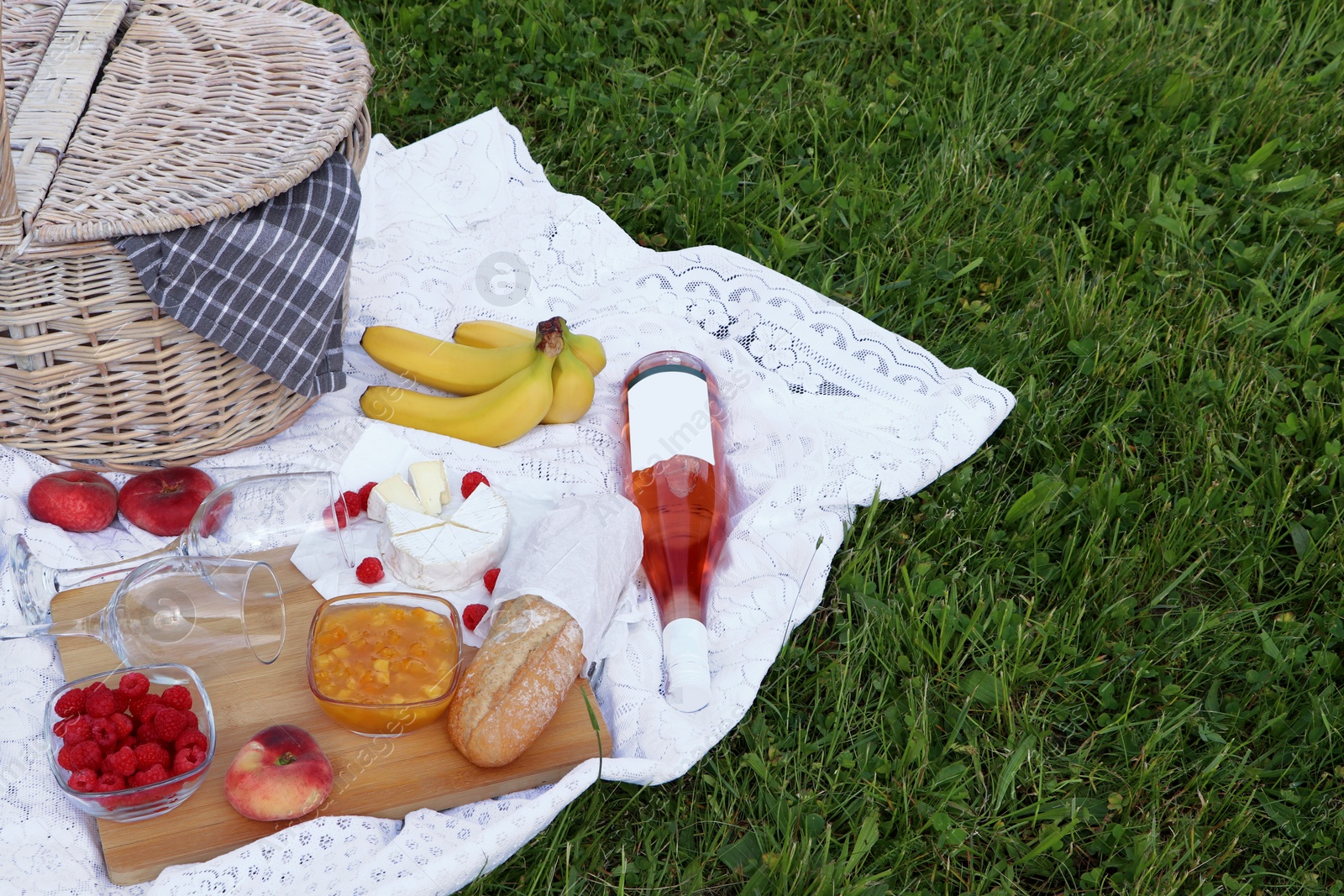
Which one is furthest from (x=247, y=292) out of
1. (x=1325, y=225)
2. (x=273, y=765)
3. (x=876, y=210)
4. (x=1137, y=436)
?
(x=1325, y=225)

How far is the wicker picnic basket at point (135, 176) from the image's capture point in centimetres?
183

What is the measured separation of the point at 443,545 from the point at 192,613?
41 cm

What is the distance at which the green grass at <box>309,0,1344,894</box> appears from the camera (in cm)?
181

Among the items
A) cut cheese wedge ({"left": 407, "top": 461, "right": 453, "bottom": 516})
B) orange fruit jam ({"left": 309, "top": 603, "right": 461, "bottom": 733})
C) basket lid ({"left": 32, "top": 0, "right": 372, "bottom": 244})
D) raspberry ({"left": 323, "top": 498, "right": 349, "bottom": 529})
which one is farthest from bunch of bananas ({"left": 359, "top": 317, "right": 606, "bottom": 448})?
orange fruit jam ({"left": 309, "top": 603, "right": 461, "bottom": 733})

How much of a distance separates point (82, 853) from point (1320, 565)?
7.31 ft

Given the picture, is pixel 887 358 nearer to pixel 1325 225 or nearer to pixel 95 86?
pixel 1325 225

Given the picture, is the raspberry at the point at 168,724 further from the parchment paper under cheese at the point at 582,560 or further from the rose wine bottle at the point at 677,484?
the rose wine bottle at the point at 677,484

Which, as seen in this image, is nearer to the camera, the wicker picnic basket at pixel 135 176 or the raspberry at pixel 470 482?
the wicker picnic basket at pixel 135 176

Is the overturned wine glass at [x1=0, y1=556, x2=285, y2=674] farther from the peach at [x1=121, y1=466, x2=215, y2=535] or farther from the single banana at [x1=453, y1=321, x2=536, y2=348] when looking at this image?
the single banana at [x1=453, y1=321, x2=536, y2=348]

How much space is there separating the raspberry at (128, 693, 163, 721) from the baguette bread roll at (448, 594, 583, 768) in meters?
0.43

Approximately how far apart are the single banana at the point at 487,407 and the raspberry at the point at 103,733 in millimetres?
899

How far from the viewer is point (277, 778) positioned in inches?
64.2

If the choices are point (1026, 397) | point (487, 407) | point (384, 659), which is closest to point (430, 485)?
point (487, 407)

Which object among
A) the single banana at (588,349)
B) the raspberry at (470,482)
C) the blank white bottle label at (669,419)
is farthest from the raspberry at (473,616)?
the single banana at (588,349)
